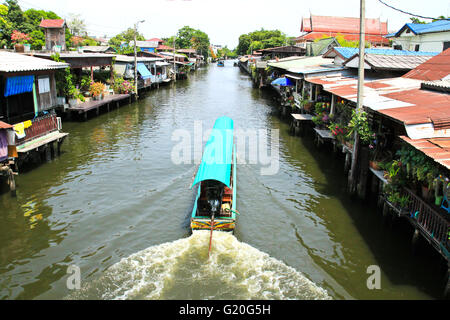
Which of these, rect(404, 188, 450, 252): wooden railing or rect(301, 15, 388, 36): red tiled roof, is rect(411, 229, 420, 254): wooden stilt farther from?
rect(301, 15, 388, 36): red tiled roof

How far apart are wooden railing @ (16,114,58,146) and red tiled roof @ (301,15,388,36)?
64.5 meters

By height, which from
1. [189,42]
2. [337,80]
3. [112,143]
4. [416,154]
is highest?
[189,42]

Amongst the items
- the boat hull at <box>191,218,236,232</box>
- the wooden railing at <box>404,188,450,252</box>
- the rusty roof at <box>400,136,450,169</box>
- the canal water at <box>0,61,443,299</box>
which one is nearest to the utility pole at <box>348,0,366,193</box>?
the canal water at <box>0,61,443,299</box>

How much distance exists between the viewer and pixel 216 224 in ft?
35.2

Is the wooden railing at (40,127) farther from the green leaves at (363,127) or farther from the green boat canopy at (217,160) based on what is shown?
the green leaves at (363,127)

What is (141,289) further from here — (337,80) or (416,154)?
(337,80)

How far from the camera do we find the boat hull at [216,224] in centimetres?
1070

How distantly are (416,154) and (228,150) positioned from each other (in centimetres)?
636

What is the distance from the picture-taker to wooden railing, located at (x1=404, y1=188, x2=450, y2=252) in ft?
26.9

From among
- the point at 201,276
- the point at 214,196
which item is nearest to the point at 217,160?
the point at 214,196

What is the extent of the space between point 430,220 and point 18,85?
16921 mm
